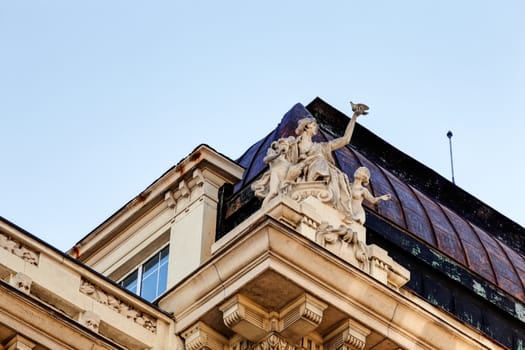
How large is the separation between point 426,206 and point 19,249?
32.7 ft

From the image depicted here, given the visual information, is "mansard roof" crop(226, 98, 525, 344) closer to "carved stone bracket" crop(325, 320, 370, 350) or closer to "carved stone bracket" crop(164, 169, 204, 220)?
"carved stone bracket" crop(164, 169, 204, 220)

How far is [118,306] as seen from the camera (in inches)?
994

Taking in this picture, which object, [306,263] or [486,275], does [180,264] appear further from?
[486,275]

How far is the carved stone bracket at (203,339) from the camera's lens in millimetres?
25031

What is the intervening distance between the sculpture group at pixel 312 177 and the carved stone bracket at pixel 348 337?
7.04 feet

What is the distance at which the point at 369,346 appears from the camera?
83.0 ft

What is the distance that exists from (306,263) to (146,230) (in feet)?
16.8

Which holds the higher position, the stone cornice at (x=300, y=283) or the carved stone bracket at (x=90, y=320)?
the stone cornice at (x=300, y=283)

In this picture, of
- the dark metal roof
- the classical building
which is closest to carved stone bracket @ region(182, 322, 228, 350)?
the classical building

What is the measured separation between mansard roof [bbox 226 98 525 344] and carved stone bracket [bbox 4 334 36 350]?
5963 mm

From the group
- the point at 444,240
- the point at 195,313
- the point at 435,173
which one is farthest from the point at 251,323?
the point at 435,173

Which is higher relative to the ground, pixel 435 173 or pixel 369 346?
pixel 435 173

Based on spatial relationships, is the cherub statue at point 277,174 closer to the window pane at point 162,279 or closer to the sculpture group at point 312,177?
the sculpture group at point 312,177

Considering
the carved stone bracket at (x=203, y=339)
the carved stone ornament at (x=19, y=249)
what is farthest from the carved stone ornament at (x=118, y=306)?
the carved stone ornament at (x=19, y=249)
